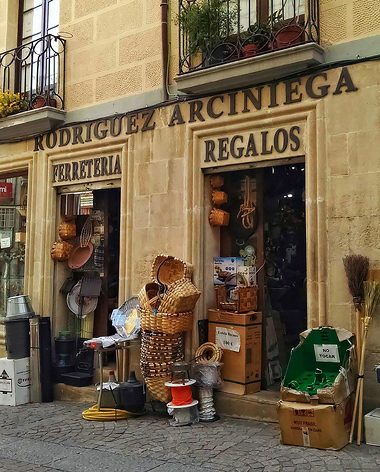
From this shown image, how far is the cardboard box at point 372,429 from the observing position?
5.12 metres

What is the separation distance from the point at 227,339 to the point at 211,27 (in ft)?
12.3

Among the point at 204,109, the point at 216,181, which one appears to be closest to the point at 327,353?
the point at 216,181

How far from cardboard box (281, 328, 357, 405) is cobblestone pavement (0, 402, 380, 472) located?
492 mm

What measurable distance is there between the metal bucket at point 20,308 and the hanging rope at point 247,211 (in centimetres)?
346

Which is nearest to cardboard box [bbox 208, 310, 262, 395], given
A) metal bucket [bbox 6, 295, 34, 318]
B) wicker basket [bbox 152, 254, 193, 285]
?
wicker basket [bbox 152, 254, 193, 285]

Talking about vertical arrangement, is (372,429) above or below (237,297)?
below

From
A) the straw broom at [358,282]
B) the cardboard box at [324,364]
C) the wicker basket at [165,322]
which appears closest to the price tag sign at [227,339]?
the wicker basket at [165,322]

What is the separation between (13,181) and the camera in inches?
375

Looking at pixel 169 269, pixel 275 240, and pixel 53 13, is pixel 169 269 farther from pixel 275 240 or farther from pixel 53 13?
pixel 53 13

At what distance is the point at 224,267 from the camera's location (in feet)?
22.9

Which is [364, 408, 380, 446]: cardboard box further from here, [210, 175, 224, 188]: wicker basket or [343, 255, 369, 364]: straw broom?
[210, 175, 224, 188]: wicker basket

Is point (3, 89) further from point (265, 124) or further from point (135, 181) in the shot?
point (265, 124)

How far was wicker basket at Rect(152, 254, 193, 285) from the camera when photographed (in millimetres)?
6707

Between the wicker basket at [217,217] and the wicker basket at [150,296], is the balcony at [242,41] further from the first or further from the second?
the wicker basket at [150,296]
